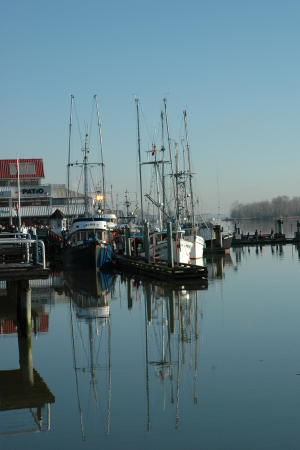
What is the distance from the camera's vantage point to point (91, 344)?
57.7ft

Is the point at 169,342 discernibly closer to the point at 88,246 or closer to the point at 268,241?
the point at 88,246

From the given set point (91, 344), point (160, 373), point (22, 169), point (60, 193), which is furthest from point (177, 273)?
point (22, 169)

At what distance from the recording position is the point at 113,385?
1318 centimetres

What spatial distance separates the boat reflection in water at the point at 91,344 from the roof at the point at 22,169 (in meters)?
49.4

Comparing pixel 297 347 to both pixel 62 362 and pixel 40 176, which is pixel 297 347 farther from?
pixel 40 176

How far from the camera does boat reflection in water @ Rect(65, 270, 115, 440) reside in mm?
12266

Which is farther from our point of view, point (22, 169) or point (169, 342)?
point (22, 169)

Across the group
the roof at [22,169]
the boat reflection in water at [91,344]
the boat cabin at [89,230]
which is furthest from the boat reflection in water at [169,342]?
the roof at [22,169]

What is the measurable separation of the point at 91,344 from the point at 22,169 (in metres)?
66.1

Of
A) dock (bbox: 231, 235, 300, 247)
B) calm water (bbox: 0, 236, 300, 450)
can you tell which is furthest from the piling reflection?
dock (bbox: 231, 235, 300, 247)

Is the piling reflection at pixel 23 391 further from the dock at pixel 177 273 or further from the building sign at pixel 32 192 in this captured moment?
the building sign at pixel 32 192

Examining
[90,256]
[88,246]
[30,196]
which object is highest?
[30,196]

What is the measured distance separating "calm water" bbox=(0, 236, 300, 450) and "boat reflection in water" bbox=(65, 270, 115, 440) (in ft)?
0.14

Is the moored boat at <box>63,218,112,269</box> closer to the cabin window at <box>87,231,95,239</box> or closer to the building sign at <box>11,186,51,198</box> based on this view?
the cabin window at <box>87,231,95,239</box>
